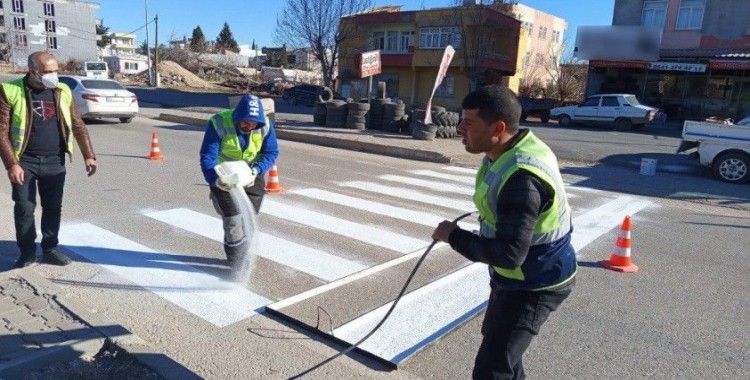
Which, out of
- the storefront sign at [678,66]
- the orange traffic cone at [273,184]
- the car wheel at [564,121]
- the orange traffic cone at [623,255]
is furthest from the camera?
the storefront sign at [678,66]

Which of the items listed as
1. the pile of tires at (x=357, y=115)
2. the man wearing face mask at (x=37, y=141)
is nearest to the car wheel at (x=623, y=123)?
the pile of tires at (x=357, y=115)

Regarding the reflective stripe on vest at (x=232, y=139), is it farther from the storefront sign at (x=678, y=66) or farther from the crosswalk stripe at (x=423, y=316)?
the storefront sign at (x=678, y=66)

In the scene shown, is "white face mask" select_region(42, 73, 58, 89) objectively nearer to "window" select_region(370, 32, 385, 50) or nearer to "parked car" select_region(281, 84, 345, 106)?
"parked car" select_region(281, 84, 345, 106)

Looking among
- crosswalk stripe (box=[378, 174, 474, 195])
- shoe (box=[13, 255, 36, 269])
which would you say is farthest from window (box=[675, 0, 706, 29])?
shoe (box=[13, 255, 36, 269])

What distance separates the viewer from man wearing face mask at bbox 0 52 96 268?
4.29m

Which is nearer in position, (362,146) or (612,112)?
(362,146)

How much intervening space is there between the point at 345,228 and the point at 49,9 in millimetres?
99699

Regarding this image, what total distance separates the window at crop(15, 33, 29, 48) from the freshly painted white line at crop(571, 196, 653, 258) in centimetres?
9360

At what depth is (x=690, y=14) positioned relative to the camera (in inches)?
1164

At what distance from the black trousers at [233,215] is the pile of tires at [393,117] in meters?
13.0

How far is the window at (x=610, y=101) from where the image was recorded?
2466 cm

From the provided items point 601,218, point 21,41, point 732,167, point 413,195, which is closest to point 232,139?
point 413,195

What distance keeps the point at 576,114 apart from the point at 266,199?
21.3 meters

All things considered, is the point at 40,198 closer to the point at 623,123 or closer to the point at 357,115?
the point at 357,115
